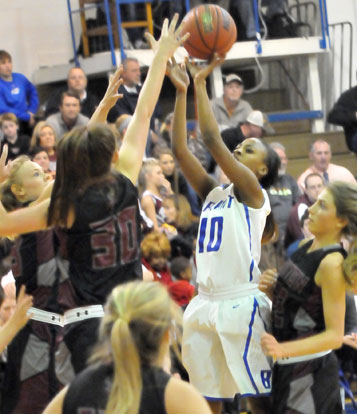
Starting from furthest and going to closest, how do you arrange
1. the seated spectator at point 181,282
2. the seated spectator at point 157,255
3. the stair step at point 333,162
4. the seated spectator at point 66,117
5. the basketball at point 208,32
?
the stair step at point 333,162, the seated spectator at point 66,117, the seated spectator at point 157,255, the seated spectator at point 181,282, the basketball at point 208,32

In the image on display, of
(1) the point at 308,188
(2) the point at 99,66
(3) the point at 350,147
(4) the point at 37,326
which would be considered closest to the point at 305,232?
(1) the point at 308,188

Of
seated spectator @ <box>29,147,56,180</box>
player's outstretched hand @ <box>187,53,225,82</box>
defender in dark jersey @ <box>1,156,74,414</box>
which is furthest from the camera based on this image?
seated spectator @ <box>29,147,56,180</box>

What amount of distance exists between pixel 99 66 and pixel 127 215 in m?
7.89

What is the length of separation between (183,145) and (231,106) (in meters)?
5.60

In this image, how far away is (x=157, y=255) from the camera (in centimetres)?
691

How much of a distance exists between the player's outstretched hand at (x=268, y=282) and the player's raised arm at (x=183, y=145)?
0.64m

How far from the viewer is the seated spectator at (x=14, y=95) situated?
31.8 feet

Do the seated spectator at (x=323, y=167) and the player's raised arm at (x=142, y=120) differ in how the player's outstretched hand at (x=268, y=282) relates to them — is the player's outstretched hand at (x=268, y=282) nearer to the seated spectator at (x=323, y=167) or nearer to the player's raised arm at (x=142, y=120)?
the player's raised arm at (x=142, y=120)

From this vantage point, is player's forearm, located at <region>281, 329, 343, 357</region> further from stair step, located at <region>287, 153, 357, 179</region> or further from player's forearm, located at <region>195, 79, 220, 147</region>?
stair step, located at <region>287, 153, 357, 179</region>

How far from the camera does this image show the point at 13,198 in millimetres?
4375

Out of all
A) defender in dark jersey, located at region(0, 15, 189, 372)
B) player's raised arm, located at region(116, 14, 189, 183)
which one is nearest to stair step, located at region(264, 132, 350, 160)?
player's raised arm, located at region(116, 14, 189, 183)

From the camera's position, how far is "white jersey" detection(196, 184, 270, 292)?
14.2ft

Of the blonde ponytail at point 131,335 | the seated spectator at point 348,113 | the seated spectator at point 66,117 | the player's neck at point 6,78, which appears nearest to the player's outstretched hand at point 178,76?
the blonde ponytail at point 131,335

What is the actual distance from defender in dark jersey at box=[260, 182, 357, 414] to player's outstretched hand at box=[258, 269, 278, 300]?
0.51ft
